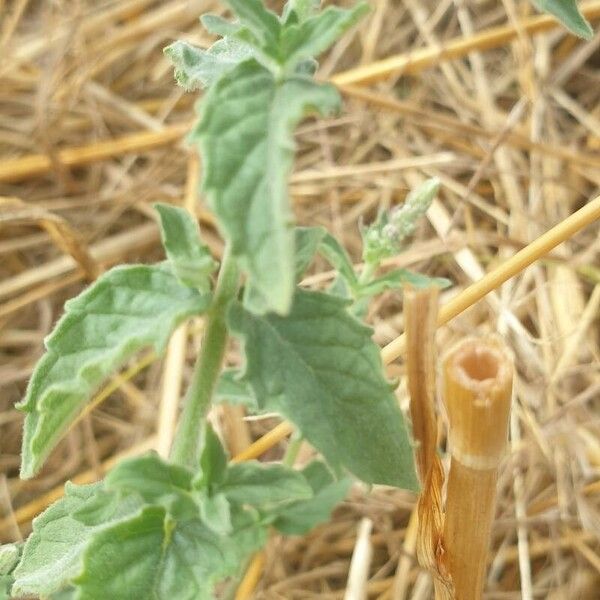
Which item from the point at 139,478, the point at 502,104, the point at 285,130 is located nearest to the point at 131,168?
the point at 502,104

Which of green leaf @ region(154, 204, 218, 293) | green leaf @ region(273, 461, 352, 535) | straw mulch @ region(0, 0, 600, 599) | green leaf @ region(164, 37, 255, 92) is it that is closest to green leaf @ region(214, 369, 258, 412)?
green leaf @ region(273, 461, 352, 535)

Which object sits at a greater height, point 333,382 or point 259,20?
point 259,20

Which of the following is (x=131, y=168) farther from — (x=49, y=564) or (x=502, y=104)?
(x=49, y=564)

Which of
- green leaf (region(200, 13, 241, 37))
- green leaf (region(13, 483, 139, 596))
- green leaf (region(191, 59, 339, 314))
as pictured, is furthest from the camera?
green leaf (region(13, 483, 139, 596))

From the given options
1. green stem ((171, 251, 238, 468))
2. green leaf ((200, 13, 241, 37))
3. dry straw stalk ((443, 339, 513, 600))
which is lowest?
dry straw stalk ((443, 339, 513, 600))

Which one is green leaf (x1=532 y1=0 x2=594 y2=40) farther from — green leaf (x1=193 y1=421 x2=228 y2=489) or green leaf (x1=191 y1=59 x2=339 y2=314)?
green leaf (x1=193 y1=421 x2=228 y2=489)

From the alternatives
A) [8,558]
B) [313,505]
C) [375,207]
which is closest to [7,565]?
[8,558]

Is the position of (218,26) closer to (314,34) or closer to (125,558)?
(314,34)
